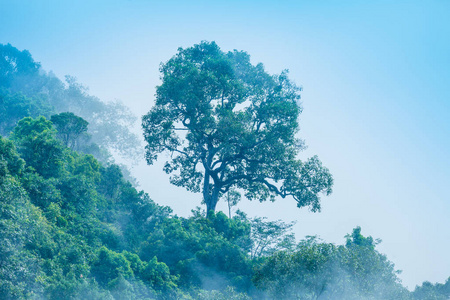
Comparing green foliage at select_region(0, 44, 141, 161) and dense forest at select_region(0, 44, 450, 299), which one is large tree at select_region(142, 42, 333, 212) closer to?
dense forest at select_region(0, 44, 450, 299)

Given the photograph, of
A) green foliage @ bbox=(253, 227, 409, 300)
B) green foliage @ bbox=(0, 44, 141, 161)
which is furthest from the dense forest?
green foliage @ bbox=(0, 44, 141, 161)

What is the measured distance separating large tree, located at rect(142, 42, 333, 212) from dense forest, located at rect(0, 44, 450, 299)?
2.58 meters

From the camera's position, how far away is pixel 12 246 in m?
12.7

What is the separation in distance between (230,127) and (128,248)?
796 cm

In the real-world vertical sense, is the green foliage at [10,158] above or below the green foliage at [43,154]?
below

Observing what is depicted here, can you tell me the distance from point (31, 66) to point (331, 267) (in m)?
60.3

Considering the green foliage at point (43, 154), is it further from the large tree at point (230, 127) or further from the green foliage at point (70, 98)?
the green foliage at point (70, 98)

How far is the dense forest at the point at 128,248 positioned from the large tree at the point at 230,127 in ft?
8.47

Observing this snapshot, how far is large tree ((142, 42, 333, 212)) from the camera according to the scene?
72.1 feet

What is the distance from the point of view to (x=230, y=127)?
21.5m

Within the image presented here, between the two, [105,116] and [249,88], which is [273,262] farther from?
[105,116]

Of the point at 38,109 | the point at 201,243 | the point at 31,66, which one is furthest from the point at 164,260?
the point at 31,66

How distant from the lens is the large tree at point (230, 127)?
866 inches

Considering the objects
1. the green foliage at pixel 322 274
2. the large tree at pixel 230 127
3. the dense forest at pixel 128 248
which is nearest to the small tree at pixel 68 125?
the dense forest at pixel 128 248
